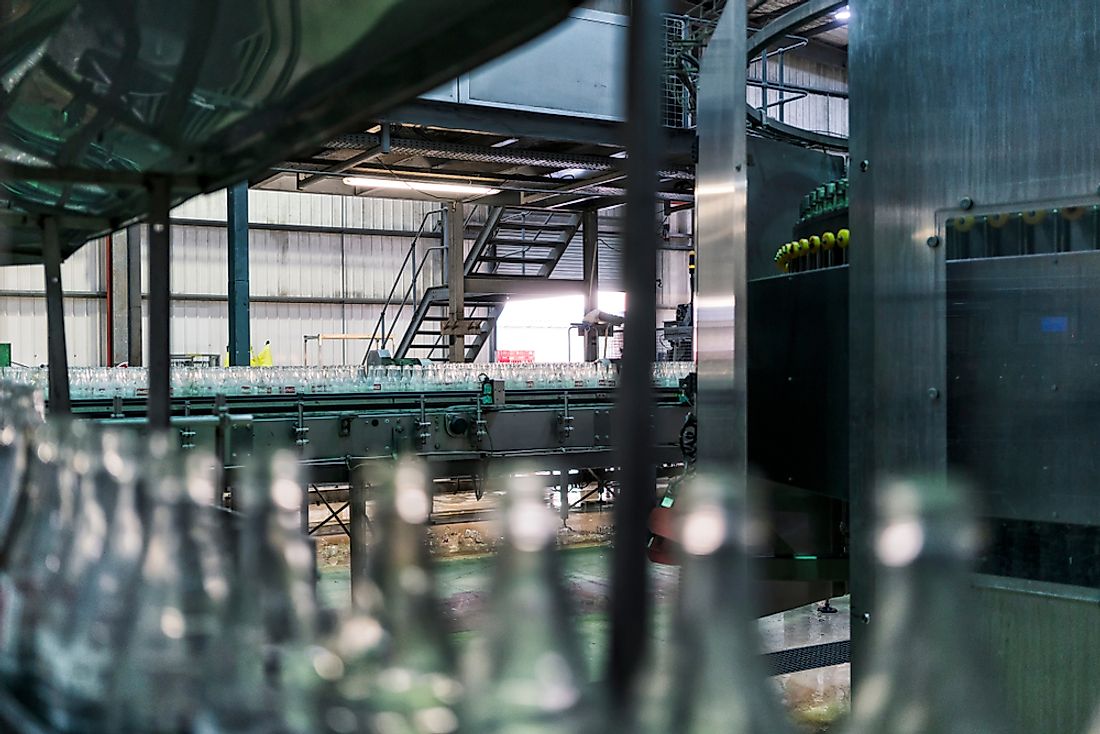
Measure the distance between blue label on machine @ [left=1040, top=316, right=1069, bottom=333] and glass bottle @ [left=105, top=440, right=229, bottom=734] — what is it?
1.62 meters

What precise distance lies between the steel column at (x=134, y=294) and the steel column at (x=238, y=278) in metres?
3.50

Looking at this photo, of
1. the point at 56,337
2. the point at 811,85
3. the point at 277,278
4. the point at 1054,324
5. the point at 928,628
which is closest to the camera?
the point at 928,628

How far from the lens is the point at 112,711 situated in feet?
3.02

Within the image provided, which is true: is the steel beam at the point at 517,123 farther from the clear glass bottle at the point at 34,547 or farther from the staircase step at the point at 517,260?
the staircase step at the point at 517,260

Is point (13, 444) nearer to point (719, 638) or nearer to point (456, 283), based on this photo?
point (719, 638)

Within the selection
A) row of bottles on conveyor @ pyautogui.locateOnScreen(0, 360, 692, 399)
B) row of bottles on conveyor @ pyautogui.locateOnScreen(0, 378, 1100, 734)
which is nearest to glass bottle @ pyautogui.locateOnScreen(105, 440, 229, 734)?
row of bottles on conveyor @ pyautogui.locateOnScreen(0, 378, 1100, 734)

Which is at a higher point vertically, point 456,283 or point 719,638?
point 456,283

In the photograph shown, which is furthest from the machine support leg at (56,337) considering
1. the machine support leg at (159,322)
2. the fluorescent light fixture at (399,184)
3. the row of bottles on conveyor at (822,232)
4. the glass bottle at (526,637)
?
the fluorescent light fixture at (399,184)

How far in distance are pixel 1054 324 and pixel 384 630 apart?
1680 mm

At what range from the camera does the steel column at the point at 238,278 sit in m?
7.77

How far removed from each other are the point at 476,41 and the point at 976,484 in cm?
141

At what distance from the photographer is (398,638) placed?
2.09ft

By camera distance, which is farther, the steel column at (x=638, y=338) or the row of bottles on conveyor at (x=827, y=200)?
the row of bottles on conveyor at (x=827, y=200)

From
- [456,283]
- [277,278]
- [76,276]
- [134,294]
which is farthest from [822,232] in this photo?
[277,278]
